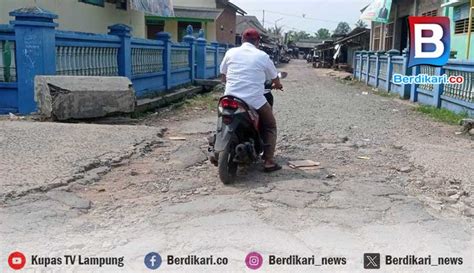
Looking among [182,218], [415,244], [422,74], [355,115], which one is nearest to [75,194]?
[182,218]

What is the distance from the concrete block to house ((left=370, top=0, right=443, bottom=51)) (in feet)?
45.4

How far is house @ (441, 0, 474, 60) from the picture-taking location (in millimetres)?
14617

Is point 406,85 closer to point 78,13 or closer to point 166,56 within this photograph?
point 166,56

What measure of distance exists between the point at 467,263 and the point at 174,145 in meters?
4.42

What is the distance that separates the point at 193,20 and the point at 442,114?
21262 millimetres

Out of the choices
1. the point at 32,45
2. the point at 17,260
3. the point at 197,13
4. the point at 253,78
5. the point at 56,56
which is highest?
the point at 197,13

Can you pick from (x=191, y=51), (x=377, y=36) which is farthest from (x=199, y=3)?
(x=191, y=51)

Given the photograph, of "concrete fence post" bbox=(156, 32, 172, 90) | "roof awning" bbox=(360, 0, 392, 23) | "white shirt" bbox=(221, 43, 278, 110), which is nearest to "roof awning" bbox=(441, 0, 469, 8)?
"roof awning" bbox=(360, 0, 392, 23)

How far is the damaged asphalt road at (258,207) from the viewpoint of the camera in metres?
3.30

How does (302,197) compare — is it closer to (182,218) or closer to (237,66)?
(182,218)

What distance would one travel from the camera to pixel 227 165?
15.7 ft

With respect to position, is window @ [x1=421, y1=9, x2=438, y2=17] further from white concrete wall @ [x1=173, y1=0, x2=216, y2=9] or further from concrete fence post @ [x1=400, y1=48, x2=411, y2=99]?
white concrete wall @ [x1=173, y1=0, x2=216, y2=9]

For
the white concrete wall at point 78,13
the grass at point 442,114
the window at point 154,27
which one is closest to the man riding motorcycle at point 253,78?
the grass at point 442,114

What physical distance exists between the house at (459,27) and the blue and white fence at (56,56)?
9511 mm
